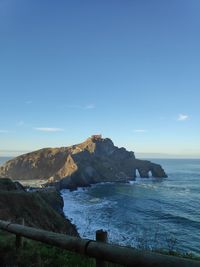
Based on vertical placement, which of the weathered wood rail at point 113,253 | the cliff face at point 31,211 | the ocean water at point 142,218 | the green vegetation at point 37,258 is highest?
the weathered wood rail at point 113,253

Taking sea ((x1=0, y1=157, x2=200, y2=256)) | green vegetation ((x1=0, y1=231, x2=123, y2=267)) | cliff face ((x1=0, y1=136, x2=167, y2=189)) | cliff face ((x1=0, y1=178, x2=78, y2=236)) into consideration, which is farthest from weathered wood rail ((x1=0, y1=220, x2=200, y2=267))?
cliff face ((x1=0, y1=136, x2=167, y2=189))

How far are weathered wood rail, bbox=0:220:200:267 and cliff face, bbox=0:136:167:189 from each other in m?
115

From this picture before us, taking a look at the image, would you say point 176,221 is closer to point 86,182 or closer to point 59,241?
point 59,241

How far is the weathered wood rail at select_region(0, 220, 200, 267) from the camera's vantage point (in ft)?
14.3

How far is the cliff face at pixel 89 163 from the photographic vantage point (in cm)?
12875

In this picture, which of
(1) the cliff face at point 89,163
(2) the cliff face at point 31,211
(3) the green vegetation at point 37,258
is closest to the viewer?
(3) the green vegetation at point 37,258

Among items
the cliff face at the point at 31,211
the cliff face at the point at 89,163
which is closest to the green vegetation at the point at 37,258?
the cliff face at the point at 31,211

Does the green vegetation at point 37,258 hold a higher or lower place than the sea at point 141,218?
higher

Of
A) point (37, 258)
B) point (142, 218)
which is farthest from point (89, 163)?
point (37, 258)

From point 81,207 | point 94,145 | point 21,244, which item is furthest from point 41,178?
point 21,244

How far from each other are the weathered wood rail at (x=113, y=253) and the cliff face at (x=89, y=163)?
11529cm

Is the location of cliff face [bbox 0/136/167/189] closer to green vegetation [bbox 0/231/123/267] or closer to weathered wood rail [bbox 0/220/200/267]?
green vegetation [bbox 0/231/123/267]

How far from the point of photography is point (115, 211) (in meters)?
60.5

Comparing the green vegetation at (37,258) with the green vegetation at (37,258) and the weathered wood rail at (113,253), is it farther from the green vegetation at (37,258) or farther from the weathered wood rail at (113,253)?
the weathered wood rail at (113,253)
